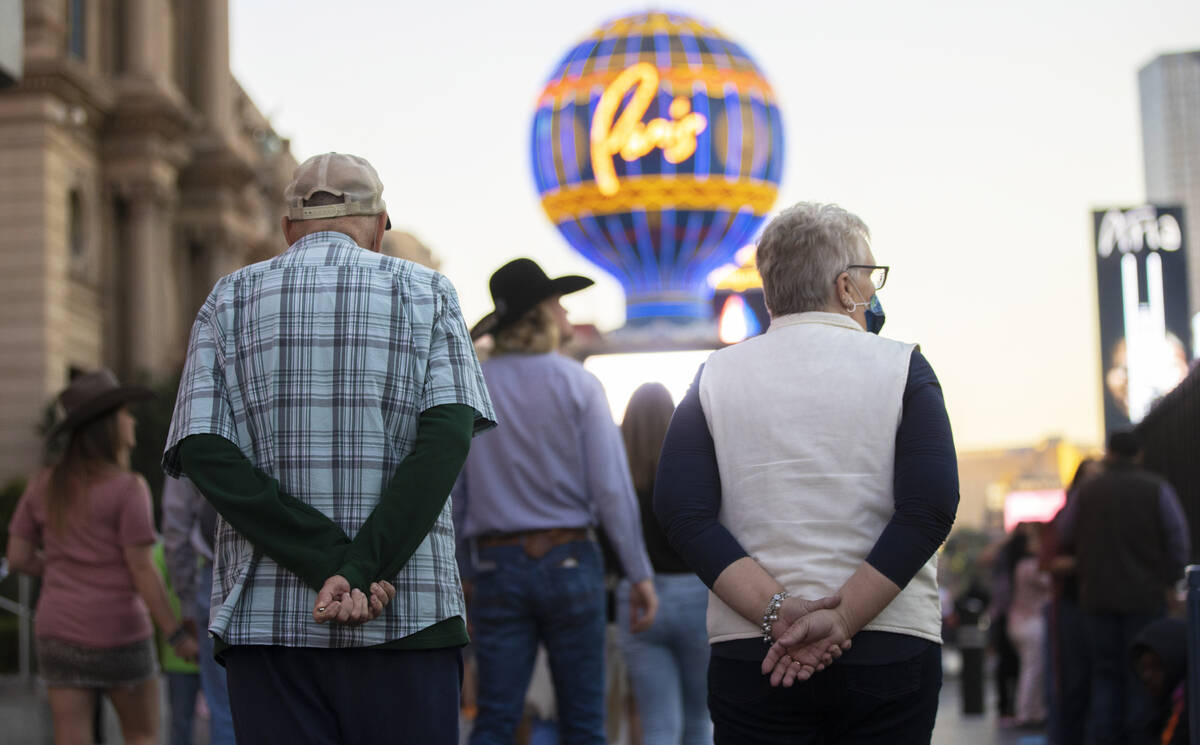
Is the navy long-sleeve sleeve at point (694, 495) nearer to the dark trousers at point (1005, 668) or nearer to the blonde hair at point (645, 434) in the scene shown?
the blonde hair at point (645, 434)

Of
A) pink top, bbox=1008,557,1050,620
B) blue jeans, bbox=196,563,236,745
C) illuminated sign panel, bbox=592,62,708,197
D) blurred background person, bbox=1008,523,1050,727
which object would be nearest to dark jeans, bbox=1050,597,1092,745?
blurred background person, bbox=1008,523,1050,727

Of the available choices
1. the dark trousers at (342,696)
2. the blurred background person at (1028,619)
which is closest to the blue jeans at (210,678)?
the dark trousers at (342,696)

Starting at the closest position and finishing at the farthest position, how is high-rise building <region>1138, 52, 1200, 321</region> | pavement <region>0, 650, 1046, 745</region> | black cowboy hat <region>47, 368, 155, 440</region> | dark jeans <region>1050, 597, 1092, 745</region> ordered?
black cowboy hat <region>47, 368, 155, 440</region>, dark jeans <region>1050, 597, 1092, 745</region>, pavement <region>0, 650, 1046, 745</region>, high-rise building <region>1138, 52, 1200, 321</region>

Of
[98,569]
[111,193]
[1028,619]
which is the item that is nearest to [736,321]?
[111,193]

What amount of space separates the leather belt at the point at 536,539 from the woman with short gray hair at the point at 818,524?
2.08 meters

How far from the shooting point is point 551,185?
126 ft

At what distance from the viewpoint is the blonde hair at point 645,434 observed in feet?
24.0

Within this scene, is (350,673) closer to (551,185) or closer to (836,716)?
(836,716)

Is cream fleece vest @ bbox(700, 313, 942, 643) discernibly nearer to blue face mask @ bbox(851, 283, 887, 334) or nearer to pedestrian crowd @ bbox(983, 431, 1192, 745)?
blue face mask @ bbox(851, 283, 887, 334)

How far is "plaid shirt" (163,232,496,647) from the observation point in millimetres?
3648

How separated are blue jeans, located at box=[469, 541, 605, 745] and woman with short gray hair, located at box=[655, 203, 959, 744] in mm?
2013

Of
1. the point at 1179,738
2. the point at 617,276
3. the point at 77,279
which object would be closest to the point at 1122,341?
the point at 617,276

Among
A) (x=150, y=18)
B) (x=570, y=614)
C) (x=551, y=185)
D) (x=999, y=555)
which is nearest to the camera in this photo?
(x=570, y=614)

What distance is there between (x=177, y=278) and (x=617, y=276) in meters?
14.0
